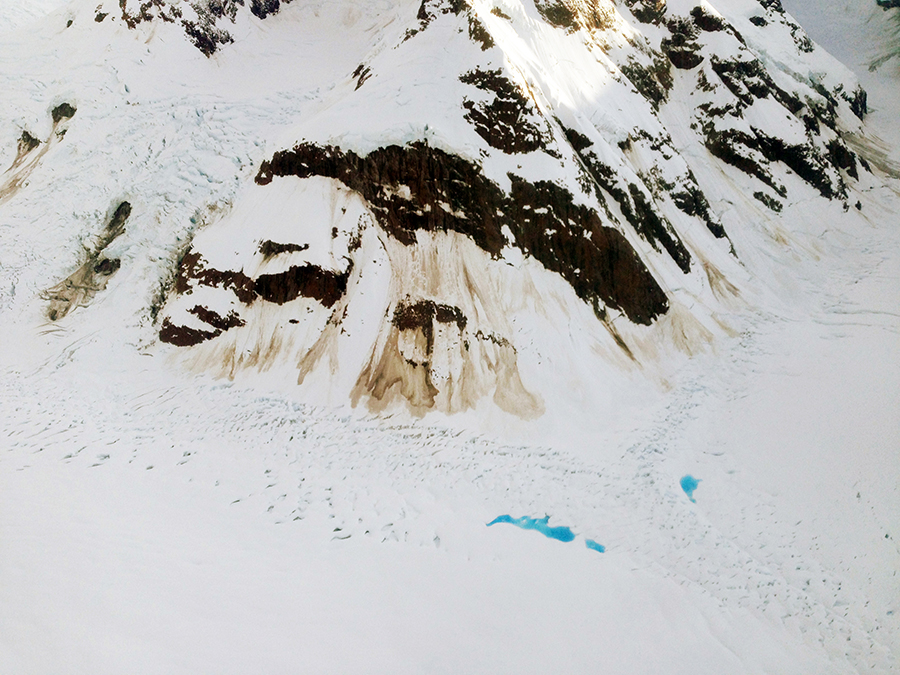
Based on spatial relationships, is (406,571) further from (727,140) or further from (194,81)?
(727,140)

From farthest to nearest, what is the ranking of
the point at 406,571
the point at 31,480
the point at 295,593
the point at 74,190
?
1. the point at 74,190
2. the point at 31,480
3. the point at 406,571
4. the point at 295,593

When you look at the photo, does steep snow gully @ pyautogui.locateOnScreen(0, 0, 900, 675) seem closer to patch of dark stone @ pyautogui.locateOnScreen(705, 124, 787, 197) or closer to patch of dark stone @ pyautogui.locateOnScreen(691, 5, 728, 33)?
patch of dark stone @ pyautogui.locateOnScreen(691, 5, 728, 33)

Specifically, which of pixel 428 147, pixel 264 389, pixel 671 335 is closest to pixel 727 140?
pixel 671 335

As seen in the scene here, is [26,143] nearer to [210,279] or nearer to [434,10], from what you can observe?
[210,279]

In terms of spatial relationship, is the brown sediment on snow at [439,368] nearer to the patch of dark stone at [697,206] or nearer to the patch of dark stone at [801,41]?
the patch of dark stone at [697,206]

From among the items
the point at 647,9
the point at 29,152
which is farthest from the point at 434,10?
the point at 29,152

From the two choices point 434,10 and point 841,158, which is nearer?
point 434,10
